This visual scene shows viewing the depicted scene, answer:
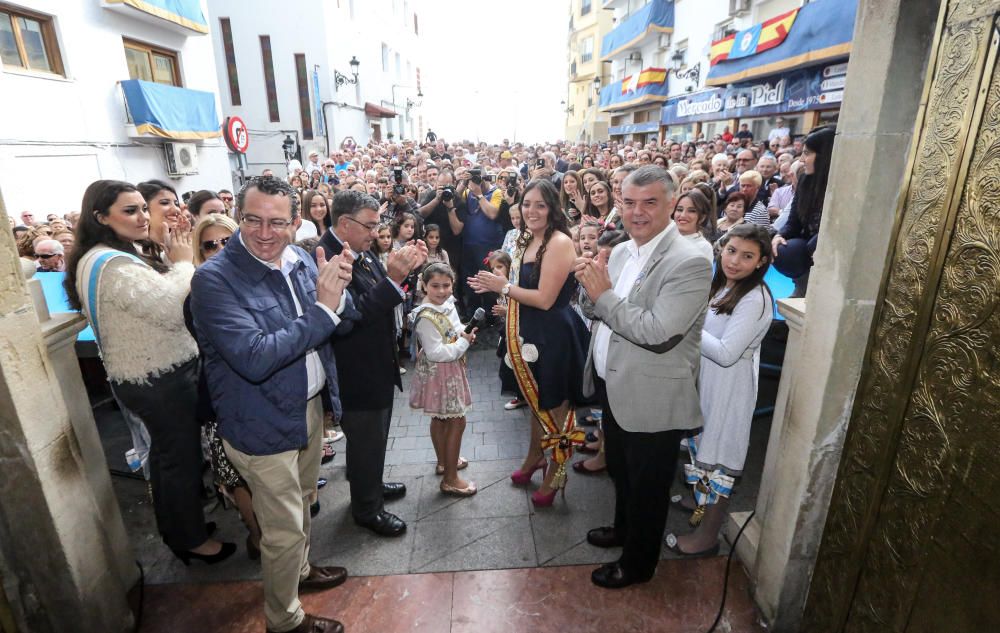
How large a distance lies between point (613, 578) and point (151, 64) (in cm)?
1293

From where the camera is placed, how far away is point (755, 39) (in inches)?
438

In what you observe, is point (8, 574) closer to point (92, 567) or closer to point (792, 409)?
point (92, 567)

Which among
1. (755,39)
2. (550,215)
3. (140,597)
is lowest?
(140,597)

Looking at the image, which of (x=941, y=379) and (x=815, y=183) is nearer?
(x=941, y=379)

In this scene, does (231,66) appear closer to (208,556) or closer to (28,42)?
(28,42)

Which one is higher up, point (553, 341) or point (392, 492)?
point (553, 341)

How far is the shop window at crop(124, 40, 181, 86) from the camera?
32.4 ft

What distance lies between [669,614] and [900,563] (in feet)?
3.76

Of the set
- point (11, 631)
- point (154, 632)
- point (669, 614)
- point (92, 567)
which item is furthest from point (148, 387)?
point (669, 614)

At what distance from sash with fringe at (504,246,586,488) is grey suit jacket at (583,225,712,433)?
2.28 feet

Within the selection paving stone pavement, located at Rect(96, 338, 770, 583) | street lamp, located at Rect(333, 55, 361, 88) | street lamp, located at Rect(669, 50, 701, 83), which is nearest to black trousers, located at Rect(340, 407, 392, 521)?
paving stone pavement, located at Rect(96, 338, 770, 583)

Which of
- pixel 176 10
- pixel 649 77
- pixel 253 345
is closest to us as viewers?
pixel 253 345

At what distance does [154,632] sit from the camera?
7.95ft

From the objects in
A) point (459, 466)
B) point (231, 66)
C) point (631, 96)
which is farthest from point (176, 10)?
point (631, 96)
